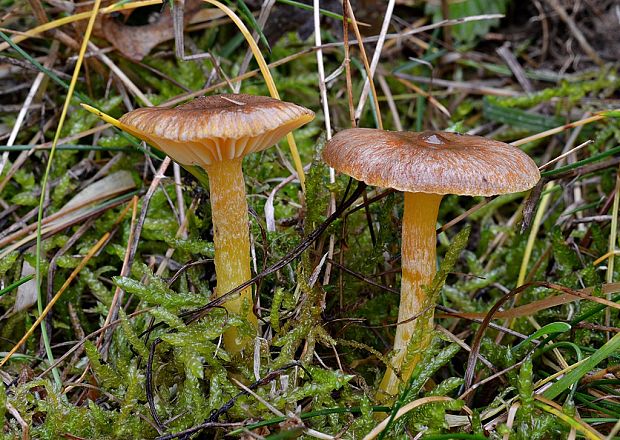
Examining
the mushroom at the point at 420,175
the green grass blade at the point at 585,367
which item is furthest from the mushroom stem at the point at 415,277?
the green grass blade at the point at 585,367

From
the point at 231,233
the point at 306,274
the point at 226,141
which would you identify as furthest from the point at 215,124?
the point at 306,274

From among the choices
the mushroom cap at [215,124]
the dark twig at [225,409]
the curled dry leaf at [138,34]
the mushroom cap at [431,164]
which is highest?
the curled dry leaf at [138,34]

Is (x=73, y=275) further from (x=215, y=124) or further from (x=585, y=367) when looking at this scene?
(x=585, y=367)

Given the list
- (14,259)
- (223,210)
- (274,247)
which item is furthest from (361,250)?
(14,259)

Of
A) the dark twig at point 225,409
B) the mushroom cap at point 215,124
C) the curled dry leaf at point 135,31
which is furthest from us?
the curled dry leaf at point 135,31

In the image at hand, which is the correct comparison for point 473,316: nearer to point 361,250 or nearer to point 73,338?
point 361,250

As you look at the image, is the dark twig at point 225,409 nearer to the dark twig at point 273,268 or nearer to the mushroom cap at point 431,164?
the dark twig at point 273,268

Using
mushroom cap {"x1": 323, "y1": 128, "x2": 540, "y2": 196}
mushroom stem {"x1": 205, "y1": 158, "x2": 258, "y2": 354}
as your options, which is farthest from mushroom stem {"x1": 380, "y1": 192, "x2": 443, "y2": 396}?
mushroom stem {"x1": 205, "y1": 158, "x2": 258, "y2": 354}
